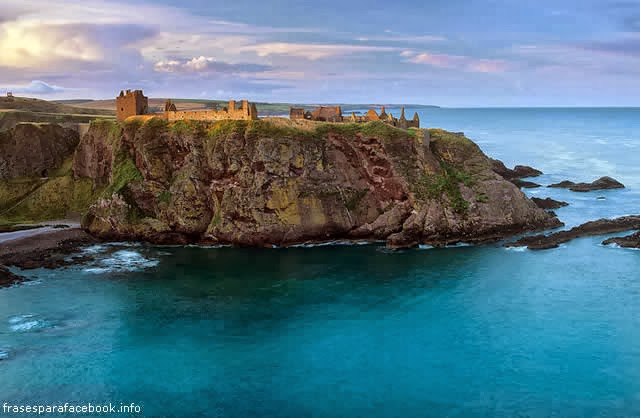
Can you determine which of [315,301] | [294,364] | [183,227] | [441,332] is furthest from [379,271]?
[183,227]

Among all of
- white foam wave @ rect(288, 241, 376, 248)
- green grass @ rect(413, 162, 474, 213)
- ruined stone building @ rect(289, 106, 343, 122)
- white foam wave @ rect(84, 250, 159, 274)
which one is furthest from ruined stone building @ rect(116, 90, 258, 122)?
green grass @ rect(413, 162, 474, 213)

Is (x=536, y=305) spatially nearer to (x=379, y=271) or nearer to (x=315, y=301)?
(x=379, y=271)

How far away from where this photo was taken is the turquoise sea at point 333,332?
41219 mm

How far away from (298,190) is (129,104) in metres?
33.8

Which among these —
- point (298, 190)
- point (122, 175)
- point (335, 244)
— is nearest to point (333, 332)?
point (335, 244)

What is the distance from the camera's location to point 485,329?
52062mm

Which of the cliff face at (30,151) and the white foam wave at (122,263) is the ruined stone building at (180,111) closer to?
the cliff face at (30,151)

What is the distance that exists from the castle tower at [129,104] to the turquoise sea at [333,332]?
2475 centimetres

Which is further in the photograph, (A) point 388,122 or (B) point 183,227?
(A) point 388,122

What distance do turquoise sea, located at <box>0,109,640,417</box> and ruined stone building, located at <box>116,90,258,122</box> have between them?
68.2ft

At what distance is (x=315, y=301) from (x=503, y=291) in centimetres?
2006

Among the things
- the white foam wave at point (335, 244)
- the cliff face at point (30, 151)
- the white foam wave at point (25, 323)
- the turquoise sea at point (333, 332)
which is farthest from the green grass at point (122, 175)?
the white foam wave at point (25, 323)

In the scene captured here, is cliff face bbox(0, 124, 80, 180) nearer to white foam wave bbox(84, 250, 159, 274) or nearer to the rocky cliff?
the rocky cliff

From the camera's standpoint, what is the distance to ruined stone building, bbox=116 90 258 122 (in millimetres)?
83750
